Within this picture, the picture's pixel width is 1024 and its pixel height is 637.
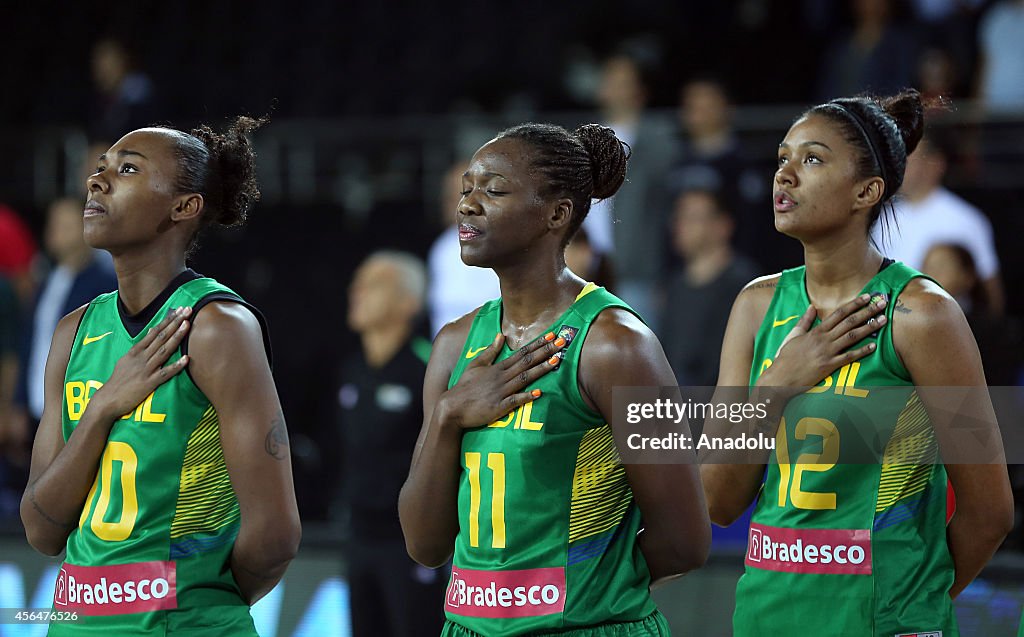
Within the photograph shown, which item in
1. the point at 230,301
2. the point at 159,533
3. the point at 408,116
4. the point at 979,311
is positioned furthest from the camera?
the point at 408,116

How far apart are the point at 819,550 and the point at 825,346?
47 cm

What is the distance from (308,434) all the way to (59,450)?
3.93 meters

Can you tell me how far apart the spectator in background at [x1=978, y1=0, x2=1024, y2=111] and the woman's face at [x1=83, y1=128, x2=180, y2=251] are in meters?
5.89

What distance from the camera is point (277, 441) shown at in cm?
303

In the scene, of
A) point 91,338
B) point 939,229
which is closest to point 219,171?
point 91,338

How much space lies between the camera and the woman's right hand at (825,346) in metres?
3.04

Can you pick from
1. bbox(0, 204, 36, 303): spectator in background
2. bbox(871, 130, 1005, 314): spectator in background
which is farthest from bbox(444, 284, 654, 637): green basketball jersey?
bbox(0, 204, 36, 303): spectator in background

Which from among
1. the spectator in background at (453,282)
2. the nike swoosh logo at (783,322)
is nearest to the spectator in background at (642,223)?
the spectator in background at (453,282)

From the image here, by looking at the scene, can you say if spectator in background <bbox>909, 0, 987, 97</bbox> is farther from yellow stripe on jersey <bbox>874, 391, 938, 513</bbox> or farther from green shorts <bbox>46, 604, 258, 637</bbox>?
green shorts <bbox>46, 604, 258, 637</bbox>

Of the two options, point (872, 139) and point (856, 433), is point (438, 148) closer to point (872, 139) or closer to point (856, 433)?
point (872, 139)

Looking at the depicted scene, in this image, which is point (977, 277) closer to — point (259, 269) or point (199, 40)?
point (259, 269)

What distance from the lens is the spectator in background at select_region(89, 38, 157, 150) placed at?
28.6ft

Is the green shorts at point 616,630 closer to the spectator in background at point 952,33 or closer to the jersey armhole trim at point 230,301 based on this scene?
the jersey armhole trim at point 230,301

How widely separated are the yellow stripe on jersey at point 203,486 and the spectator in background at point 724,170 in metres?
4.43
